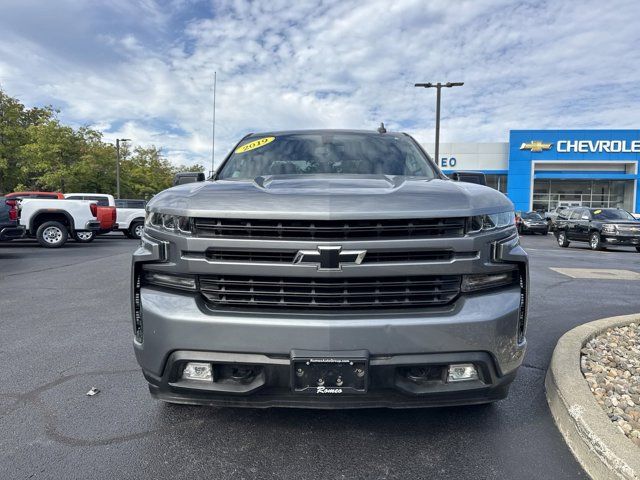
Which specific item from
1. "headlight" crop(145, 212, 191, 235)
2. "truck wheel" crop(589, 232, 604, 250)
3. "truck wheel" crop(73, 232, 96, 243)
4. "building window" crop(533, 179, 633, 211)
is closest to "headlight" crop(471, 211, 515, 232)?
"headlight" crop(145, 212, 191, 235)

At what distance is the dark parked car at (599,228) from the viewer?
15180mm

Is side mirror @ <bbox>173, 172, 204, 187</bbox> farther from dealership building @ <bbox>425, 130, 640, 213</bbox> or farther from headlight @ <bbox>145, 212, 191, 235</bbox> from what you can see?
dealership building @ <bbox>425, 130, 640, 213</bbox>

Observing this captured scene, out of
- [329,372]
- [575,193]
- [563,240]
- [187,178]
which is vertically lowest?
[563,240]

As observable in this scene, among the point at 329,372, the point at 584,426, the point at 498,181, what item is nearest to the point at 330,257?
the point at 329,372

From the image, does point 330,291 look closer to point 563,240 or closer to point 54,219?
point 54,219

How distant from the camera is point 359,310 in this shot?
7.22ft

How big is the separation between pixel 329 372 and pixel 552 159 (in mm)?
41506

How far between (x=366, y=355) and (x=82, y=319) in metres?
4.21

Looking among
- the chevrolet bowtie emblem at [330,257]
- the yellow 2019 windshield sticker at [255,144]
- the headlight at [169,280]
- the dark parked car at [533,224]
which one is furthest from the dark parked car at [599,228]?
the headlight at [169,280]

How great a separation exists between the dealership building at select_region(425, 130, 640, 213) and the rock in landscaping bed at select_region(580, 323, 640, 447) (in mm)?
34502

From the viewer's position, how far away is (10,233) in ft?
38.8

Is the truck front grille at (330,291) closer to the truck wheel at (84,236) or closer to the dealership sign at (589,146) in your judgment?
the truck wheel at (84,236)

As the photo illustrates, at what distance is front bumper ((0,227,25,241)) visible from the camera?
11.7 m

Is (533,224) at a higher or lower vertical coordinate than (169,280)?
lower
